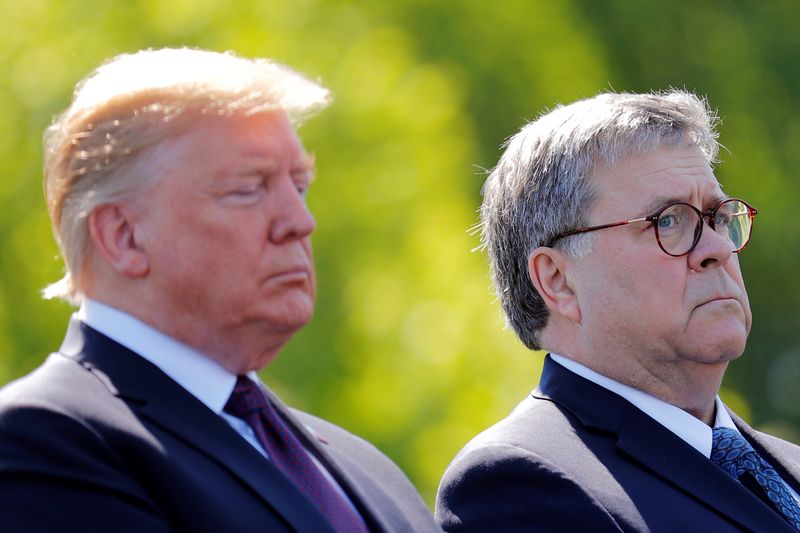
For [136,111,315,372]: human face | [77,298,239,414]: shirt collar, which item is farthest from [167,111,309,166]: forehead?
[77,298,239,414]: shirt collar

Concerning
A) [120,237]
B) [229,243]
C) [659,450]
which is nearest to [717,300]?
[659,450]

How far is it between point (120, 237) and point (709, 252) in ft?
5.71

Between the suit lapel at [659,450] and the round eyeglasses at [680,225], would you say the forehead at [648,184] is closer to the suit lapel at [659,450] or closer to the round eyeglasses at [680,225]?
the round eyeglasses at [680,225]

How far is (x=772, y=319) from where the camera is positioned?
15109 millimetres

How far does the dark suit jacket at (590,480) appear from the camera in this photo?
3.36 m

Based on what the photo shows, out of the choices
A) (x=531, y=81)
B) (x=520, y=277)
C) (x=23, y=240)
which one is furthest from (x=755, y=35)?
(x=520, y=277)

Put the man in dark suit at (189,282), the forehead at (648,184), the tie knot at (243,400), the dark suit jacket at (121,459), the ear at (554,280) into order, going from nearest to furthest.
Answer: the dark suit jacket at (121,459) → the man in dark suit at (189,282) → the tie knot at (243,400) → the forehead at (648,184) → the ear at (554,280)

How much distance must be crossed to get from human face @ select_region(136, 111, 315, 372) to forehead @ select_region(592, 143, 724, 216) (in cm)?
115

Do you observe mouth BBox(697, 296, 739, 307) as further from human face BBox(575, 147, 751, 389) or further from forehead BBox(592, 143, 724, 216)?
forehead BBox(592, 143, 724, 216)

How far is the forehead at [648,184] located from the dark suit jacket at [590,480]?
0.55 m

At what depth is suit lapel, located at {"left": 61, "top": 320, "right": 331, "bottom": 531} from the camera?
276 cm

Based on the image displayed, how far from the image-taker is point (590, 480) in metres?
3.44

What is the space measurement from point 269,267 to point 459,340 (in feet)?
18.9

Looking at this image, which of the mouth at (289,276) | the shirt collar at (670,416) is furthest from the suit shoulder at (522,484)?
the mouth at (289,276)
